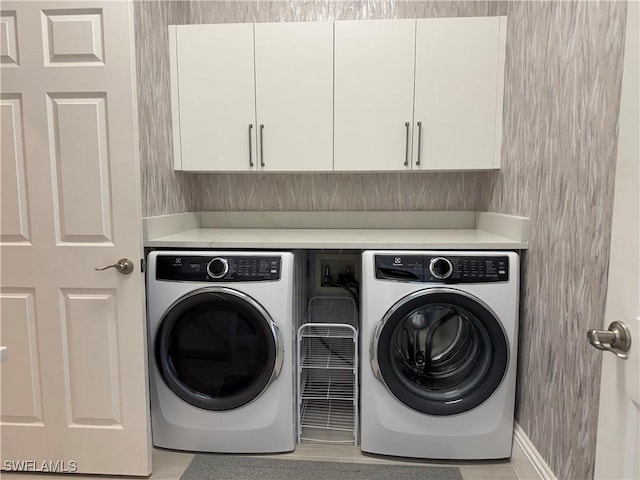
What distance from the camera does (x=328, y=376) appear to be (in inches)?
88.1

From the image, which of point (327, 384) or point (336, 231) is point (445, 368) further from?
point (336, 231)

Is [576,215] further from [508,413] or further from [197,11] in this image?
[197,11]

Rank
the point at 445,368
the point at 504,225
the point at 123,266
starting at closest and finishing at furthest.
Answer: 1. the point at 123,266
2. the point at 445,368
3. the point at 504,225

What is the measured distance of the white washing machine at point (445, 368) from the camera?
168 centimetres

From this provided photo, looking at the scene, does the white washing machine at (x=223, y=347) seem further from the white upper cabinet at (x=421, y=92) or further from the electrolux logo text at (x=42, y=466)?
the white upper cabinet at (x=421, y=92)

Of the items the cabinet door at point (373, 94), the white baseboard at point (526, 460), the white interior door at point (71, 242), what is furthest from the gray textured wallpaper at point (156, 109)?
the white baseboard at point (526, 460)

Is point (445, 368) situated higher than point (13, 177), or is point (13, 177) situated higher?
point (13, 177)

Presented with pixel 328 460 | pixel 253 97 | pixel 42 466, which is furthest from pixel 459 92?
pixel 42 466

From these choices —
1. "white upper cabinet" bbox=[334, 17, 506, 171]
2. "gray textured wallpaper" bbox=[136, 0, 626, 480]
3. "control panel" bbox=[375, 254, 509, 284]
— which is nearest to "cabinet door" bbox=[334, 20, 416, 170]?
"white upper cabinet" bbox=[334, 17, 506, 171]

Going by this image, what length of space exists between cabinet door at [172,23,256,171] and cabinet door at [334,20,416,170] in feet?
1.56

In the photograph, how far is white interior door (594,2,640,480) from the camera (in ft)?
2.38

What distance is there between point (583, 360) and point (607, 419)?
53 centimetres

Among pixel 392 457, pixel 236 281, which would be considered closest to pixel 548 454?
pixel 392 457

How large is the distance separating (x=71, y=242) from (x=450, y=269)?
1550 millimetres
